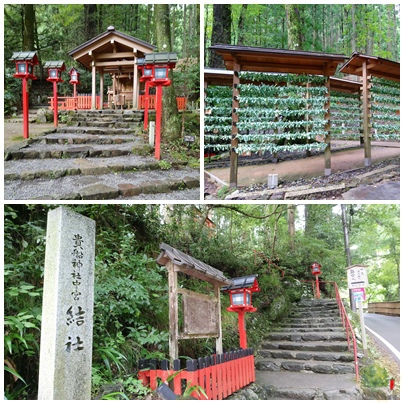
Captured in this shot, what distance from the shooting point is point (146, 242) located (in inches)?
277

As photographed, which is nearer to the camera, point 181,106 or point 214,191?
point 214,191

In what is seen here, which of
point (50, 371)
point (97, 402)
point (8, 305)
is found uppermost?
point (8, 305)

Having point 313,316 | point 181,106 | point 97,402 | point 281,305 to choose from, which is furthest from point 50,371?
point 181,106

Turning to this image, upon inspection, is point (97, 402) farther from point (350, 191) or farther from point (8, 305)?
point (350, 191)

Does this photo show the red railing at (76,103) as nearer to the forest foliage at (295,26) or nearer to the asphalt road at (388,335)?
the forest foliage at (295,26)

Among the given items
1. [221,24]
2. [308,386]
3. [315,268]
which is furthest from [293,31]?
[315,268]

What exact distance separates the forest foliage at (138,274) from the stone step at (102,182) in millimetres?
325

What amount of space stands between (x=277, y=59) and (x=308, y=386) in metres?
5.75

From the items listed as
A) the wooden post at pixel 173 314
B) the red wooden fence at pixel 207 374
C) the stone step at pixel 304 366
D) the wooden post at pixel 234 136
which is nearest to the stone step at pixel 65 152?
the wooden post at pixel 234 136

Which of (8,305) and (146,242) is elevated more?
(146,242)

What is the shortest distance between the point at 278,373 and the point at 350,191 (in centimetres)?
414

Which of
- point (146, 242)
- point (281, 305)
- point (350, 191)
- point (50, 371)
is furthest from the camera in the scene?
point (281, 305)

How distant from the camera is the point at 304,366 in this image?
720 cm

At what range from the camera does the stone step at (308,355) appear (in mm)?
7374
